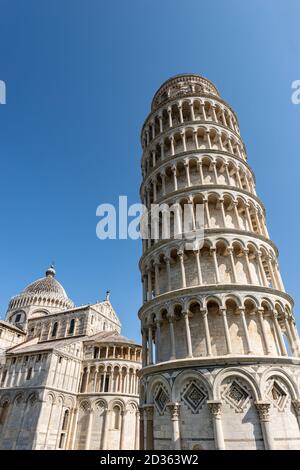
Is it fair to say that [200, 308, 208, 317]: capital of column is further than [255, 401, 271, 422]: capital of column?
Yes

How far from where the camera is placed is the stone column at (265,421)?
1145 cm

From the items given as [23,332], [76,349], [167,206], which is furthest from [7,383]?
[167,206]

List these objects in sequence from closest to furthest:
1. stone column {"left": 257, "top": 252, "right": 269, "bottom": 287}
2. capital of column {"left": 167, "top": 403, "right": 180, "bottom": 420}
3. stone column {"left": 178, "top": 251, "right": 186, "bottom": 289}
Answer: capital of column {"left": 167, "top": 403, "right": 180, "bottom": 420}, stone column {"left": 178, "top": 251, "right": 186, "bottom": 289}, stone column {"left": 257, "top": 252, "right": 269, "bottom": 287}

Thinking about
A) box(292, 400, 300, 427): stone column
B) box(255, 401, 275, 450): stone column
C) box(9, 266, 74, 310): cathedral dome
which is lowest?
box(255, 401, 275, 450): stone column

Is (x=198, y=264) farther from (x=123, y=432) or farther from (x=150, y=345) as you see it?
(x=123, y=432)

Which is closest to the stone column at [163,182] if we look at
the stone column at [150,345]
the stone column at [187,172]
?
the stone column at [187,172]

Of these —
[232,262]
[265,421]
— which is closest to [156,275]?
[232,262]

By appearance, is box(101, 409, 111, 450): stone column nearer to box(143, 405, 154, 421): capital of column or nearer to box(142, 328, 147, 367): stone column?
box(142, 328, 147, 367): stone column

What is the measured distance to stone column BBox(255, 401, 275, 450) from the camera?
1145cm

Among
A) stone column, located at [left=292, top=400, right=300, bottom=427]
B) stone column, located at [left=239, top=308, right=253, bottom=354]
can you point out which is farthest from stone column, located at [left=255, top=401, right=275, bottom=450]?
stone column, located at [left=239, top=308, right=253, bottom=354]

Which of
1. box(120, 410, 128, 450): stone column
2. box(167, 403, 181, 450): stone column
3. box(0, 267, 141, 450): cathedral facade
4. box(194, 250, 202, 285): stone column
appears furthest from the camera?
box(120, 410, 128, 450): stone column

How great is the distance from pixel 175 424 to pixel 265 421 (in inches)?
153

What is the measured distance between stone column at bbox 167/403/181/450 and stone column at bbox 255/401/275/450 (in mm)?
3575

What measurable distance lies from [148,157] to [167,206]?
6.59 m
